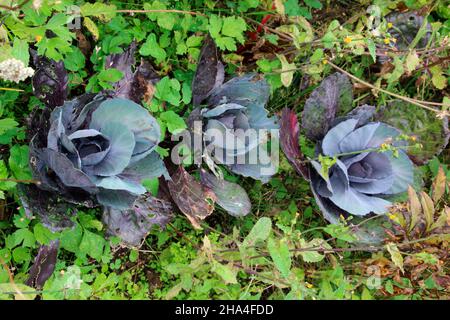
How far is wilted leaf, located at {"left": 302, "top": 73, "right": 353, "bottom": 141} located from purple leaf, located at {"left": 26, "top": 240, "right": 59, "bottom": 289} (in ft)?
2.86

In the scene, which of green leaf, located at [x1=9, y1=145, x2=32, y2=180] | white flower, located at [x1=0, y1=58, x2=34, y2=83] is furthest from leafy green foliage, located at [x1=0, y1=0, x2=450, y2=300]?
white flower, located at [x1=0, y1=58, x2=34, y2=83]

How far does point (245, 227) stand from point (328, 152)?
0.40 metres

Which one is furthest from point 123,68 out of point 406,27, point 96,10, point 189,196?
point 406,27

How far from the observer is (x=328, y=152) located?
1.67 m

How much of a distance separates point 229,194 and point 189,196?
0.14 meters

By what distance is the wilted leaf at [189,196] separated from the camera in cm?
157

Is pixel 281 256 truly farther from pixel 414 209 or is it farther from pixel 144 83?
pixel 144 83

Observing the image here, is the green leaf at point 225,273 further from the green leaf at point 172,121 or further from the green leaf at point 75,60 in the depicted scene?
the green leaf at point 75,60

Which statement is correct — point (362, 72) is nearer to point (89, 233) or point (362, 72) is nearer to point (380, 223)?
point (380, 223)

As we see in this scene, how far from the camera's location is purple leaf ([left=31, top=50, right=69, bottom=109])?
1431mm

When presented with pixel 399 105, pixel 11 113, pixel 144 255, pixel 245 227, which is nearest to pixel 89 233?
pixel 144 255

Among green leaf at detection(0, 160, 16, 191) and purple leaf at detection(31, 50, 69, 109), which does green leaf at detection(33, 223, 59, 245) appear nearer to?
green leaf at detection(0, 160, 16, 191)

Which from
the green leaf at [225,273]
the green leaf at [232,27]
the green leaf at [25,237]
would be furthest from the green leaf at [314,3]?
the green leaf at [25,237]

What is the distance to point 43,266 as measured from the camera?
148 centimetres
